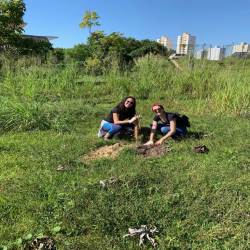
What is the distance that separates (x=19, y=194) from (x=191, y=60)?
8.10 meters

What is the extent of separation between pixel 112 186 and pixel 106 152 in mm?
1033

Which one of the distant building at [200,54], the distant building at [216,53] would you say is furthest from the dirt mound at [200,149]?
the distant building at [200,54]

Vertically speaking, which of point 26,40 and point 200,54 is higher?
point 26,40

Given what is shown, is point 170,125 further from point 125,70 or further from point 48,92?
point 125,70

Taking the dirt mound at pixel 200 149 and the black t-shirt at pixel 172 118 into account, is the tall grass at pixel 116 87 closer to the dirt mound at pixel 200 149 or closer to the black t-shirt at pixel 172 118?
the black t-shirt at pixel 172 118

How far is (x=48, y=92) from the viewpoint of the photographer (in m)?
6.02

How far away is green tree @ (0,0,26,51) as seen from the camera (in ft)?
34.4

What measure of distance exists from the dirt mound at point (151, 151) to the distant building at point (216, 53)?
5913 mm

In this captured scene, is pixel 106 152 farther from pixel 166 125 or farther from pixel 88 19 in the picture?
pixel 88 19

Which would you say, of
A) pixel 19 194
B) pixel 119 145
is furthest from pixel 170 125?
pixel 19 194

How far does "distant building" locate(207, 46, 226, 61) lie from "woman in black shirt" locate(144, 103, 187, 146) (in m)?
5.16

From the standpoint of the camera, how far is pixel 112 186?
2424mm

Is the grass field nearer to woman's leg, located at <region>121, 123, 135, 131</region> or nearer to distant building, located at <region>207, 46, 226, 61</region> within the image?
woman's leg, located at <region>121, 123, 135, 131</region>

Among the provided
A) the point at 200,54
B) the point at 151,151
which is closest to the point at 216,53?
the point at 200,54
